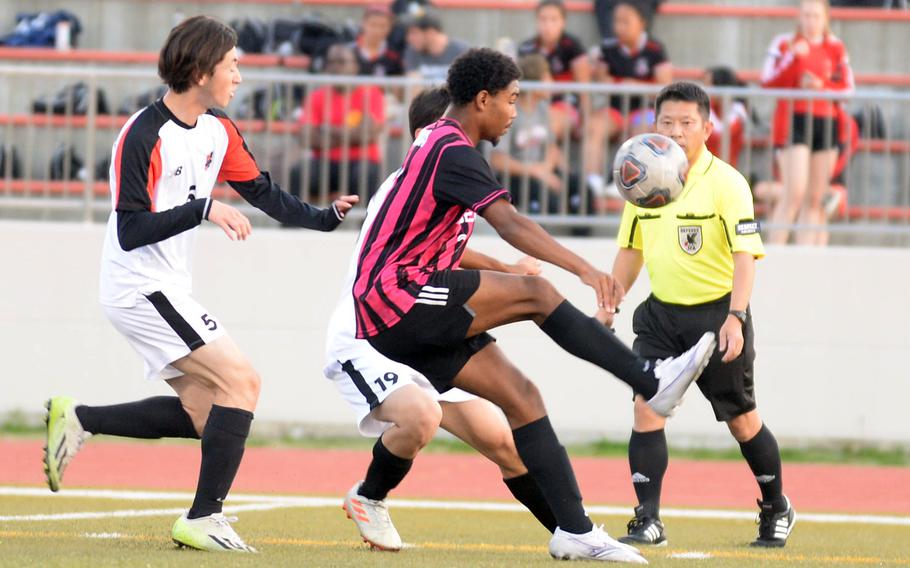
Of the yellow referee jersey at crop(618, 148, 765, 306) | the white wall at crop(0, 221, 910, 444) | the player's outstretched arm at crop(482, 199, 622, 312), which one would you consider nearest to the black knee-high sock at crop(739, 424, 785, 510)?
the yellow referee jersey at crop(618, 148, 765, 306)

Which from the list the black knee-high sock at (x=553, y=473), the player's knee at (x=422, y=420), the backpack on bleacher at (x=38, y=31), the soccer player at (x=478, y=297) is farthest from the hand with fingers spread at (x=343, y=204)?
the backpack on bleacher at (x=38, y=31)

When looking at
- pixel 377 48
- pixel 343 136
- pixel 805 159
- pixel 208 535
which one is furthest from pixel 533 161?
pixel 208 535

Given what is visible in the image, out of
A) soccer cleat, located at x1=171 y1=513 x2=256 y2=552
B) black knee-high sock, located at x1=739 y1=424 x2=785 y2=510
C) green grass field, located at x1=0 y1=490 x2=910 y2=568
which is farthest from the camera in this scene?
black knee-high sock, located at x1=739 y1=424 x2=785 y2=510

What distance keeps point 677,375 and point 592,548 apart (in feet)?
2.50

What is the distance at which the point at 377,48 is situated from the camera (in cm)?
1308

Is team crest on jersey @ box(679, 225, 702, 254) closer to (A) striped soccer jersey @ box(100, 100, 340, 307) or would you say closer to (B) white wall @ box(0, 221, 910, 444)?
(A) striped soccer jersey @ box(100, 100, 340, 307)

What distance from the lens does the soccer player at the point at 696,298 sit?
7.00m

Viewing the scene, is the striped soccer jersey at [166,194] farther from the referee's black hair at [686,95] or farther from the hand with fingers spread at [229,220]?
the referee's black hair at [686,95]

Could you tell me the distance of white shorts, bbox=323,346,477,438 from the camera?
631cm

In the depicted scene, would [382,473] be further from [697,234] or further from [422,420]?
[697,234]

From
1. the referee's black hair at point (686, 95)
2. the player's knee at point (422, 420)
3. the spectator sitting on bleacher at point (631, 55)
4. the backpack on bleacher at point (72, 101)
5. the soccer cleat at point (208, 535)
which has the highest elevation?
the spectator sitting on bleacher at point (631, 55)

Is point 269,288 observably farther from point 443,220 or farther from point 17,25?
point 443,220

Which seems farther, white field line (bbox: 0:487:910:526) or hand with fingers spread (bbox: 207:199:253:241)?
white field line (bbox: 0:487:910:526)

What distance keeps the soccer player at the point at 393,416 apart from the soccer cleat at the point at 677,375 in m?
0.89
